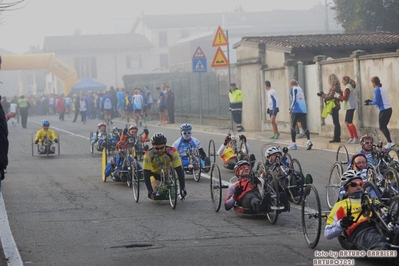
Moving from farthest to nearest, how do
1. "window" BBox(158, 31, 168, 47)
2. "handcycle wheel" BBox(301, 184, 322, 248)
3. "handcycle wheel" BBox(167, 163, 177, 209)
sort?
"window" BBox(158, 31, 168, 47), "handcycle wheel" BBox(167, 163, 177, 209), "handcycle wheel" BBox(301, 184, 322, 248)

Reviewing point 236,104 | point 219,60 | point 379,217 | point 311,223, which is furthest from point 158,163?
point 236,104

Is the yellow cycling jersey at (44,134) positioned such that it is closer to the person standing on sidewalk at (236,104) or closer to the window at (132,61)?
the person standing on sidewalk at (236,104)

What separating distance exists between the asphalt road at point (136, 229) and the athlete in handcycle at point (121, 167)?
0.18 meters

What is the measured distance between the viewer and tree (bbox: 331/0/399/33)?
47094mm

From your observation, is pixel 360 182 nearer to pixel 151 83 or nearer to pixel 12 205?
pixel 12 205

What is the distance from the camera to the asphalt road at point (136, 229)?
9570 mm

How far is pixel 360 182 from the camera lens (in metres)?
9.35

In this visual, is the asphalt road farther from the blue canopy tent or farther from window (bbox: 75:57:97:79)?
window (bbox: 75:57:97:79)

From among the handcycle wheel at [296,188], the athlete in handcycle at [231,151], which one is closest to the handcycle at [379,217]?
the handcycle wheel at [296,188]

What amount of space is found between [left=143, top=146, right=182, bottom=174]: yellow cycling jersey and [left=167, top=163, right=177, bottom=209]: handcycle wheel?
178 mm

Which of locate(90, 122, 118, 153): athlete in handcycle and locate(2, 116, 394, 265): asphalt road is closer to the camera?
locate(2, 116, 394, 265): asphalt road

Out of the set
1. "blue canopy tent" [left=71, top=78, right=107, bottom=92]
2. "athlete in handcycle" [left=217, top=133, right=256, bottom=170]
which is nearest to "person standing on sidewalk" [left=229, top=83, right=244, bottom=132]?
"athlete in handcycle" [left=217, top=133, right=256, bottom=170]

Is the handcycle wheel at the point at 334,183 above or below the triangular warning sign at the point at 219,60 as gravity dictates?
below

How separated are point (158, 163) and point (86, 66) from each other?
272ft
